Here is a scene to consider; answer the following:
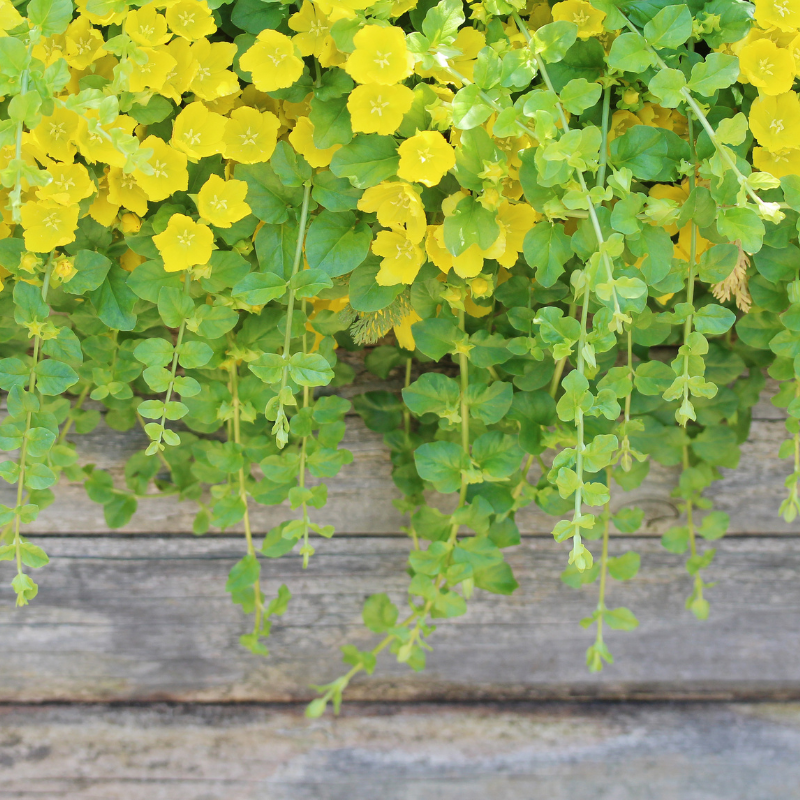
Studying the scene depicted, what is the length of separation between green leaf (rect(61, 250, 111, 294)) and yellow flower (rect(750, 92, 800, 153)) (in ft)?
2.00

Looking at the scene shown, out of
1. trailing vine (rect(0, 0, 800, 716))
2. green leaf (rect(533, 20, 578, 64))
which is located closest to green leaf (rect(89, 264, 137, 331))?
trailing vine (rect(0, 0, 800, 716))

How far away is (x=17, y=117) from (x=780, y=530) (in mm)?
1164

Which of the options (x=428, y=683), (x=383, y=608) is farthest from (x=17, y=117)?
(x=428, y=683)

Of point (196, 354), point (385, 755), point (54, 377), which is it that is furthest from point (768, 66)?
point (385, 755)

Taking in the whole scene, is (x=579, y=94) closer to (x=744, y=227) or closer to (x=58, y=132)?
(x=744, y=227)

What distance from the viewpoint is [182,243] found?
0.56 metres

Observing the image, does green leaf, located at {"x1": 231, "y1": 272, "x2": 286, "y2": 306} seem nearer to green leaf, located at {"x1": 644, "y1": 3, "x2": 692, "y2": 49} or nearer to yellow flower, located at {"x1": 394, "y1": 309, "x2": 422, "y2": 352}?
yellow flower, located at {"x1": 394, "y1": 309, "x2": 422, "y2": 352}

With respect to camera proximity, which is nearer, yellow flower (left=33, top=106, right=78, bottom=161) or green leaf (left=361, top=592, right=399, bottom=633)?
yellow flower (left=33, top=106, right=78, bottom=161)

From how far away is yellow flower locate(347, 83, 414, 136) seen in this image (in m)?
0.49

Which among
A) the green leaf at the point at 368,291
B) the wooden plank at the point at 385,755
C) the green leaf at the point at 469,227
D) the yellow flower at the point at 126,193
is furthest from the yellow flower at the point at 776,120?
the wooden plank at the point at 385,755

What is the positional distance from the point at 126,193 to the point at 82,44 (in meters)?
0.13

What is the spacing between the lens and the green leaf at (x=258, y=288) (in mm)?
527

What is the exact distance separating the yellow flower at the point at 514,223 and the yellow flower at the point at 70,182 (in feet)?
1.23

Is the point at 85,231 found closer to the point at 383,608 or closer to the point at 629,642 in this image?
the point at 383,608
